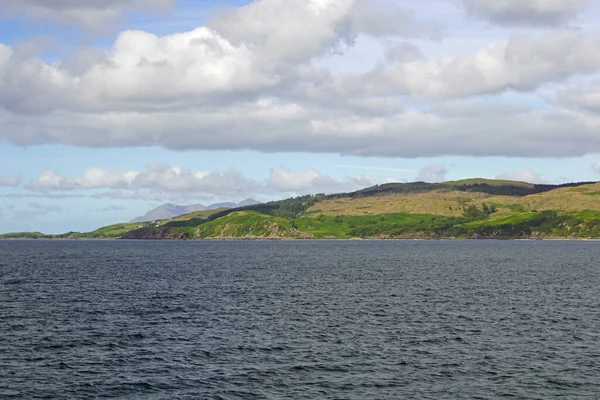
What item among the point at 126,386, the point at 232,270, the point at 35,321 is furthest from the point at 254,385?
the point at 232,270

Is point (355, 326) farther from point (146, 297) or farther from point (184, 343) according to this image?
point (146, 297)

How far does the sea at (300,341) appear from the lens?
2223 inches

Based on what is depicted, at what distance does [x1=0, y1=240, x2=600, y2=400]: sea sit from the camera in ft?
185

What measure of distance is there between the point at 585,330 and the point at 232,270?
402 feet

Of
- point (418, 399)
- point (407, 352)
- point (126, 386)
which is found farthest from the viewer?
point (407, 352)

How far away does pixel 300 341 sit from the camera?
75.8 m

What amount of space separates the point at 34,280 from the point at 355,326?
313ft

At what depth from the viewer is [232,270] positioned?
19100 cm

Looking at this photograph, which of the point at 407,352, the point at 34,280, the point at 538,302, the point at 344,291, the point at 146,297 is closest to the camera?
the point at 407,352

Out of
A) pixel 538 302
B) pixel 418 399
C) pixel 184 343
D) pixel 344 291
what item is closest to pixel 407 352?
pixel 418 399

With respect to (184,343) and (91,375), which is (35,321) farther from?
(91,375)

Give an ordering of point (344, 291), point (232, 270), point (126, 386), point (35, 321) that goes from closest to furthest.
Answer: point (126, 386)
point (35, 321)
point (344, 291)
point (232, 270)

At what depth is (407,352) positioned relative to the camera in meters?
69.6

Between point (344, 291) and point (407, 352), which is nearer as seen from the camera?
point (407, 352)
